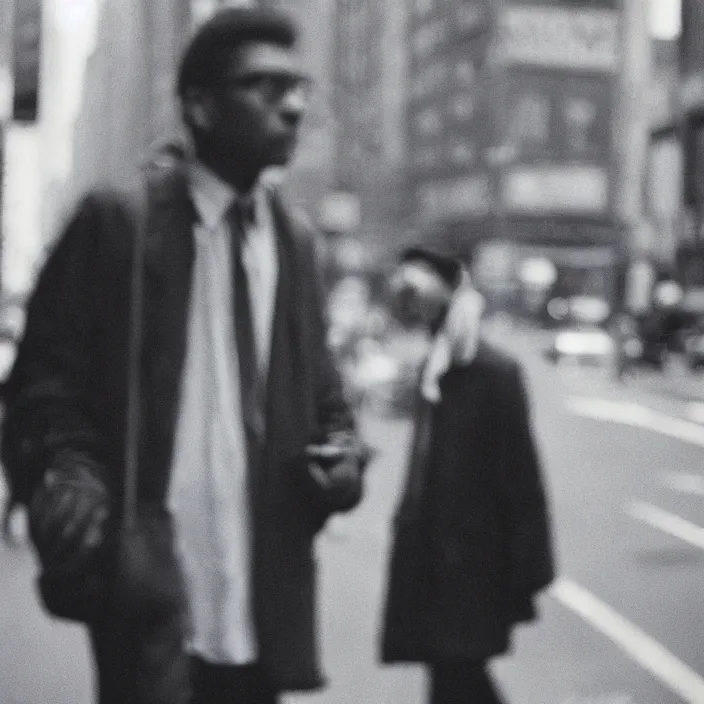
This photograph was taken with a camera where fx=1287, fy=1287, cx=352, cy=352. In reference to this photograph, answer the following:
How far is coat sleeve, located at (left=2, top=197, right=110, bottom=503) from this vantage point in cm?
170

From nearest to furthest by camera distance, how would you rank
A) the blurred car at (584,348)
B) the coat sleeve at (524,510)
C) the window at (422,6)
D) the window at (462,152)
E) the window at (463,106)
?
the coat sleeve at (524,510)
the blurred car at (584,348)
the window at (462,152)
the window at (463,106)
the window at (422,6)

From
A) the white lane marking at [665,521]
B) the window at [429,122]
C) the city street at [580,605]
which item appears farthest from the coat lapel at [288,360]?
the window at [429,122]

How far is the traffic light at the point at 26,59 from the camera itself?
4.27 meters

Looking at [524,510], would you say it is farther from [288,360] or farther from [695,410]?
[695,410]

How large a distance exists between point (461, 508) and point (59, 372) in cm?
171

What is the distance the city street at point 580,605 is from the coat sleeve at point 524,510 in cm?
90

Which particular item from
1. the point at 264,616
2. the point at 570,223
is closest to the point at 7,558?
the point at 264,616

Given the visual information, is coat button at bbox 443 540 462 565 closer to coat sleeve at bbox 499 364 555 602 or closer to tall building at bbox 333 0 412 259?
coat sleeve at bbox 499 364 555 602

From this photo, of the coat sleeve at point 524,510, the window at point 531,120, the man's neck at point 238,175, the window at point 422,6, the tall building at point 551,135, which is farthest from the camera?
the window at point 422,6

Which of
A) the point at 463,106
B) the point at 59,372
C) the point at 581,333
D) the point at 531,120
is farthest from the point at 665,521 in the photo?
the point at 463,106

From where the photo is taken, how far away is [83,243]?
1.77 metres

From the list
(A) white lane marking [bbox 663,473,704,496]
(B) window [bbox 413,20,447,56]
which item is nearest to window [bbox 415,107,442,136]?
(B) window [bbox 413,20,447,56]

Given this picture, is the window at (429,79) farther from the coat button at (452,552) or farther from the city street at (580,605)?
the coat button at (452,552)

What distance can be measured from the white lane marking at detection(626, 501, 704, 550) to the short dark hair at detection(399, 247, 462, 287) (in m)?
3.06
